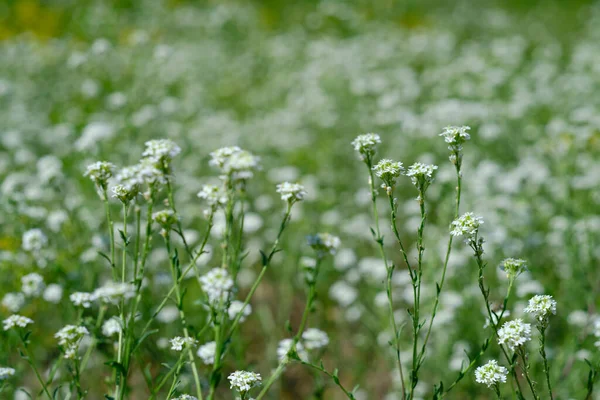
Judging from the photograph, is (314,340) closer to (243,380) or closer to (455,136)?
(243,380)

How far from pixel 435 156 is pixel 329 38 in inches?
198

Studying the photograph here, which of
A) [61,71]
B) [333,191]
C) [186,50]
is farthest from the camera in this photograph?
[186,50]

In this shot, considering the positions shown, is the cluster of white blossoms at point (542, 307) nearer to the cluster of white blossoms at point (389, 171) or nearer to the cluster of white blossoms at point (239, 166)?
the cluster of white blossoms at point (389, 171)

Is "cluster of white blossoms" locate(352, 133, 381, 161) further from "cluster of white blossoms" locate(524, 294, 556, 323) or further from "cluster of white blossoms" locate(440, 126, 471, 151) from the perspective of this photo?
"cluster of white blossoms" locate(524, 294, 556, 323)

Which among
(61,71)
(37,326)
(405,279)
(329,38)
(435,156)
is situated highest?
(329,38)

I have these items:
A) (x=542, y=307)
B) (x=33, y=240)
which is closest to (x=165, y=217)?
(x=542, y=307)

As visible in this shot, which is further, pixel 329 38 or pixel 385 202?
pixel 329 38

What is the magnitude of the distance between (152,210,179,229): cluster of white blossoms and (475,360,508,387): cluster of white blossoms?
1.24 metres

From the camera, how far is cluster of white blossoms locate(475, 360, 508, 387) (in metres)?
2.08

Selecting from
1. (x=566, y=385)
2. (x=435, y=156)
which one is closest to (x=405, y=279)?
(x=566, y=385)

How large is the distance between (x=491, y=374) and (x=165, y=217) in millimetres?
1310

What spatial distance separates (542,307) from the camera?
6.84 feet

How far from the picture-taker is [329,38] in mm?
10180

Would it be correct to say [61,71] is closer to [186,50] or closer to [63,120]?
[186,50]
